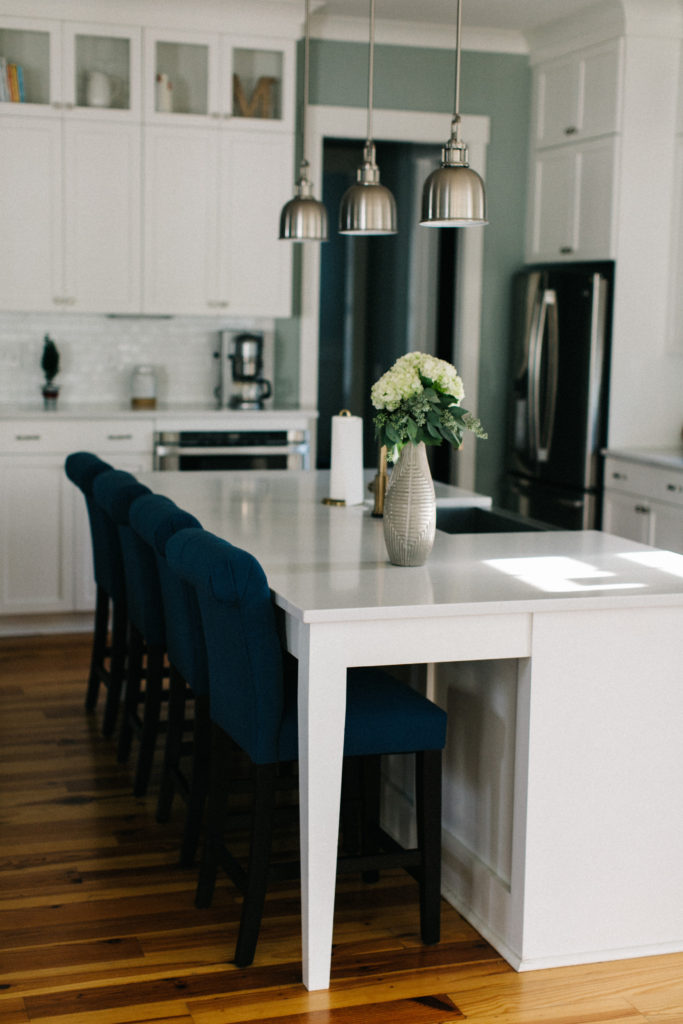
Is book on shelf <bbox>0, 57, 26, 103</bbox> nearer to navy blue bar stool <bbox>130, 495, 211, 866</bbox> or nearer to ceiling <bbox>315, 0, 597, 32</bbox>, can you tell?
ceiling <bbox>315, 0, 597, 32</bbox>

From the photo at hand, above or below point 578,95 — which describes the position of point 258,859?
below

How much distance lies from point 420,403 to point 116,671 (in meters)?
1.85

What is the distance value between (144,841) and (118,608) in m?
1.00

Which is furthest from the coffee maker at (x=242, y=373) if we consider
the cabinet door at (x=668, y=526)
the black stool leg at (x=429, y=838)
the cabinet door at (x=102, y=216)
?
the black stool leg at (x=429, y=838)

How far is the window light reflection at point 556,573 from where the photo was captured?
2.71 meters

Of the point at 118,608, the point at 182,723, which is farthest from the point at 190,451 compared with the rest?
the point at 182,723

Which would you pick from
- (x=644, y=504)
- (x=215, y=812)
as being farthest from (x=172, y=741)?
(x=644, y=504)

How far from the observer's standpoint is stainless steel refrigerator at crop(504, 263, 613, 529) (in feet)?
18.3

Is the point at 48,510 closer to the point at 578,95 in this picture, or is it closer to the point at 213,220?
the point at 213,220

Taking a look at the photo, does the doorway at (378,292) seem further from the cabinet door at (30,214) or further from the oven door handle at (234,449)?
the cabinet door at (30,214)

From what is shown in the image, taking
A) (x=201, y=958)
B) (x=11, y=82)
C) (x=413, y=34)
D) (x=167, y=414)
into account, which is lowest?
(x=201, y=958)

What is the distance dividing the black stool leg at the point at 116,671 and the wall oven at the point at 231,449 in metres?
1.54

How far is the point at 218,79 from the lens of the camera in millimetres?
5719

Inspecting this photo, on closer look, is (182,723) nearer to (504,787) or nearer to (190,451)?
(504,787)
